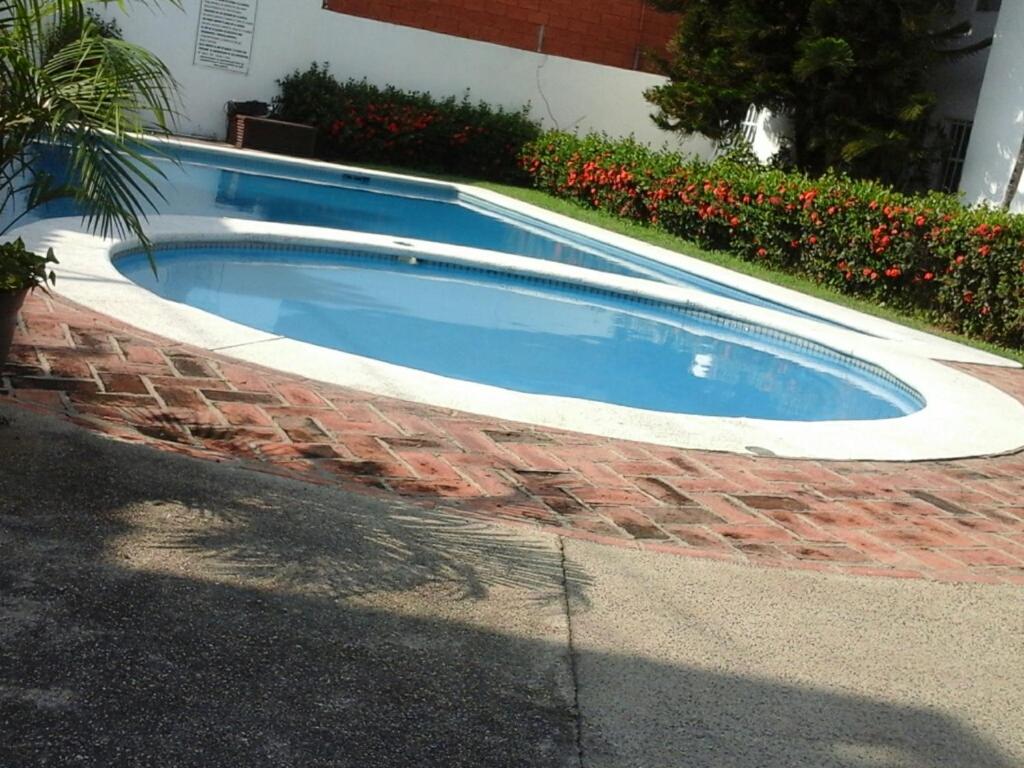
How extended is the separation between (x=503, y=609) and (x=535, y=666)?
1.19 ft

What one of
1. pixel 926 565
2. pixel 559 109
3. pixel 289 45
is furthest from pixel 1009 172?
pixel 926 565

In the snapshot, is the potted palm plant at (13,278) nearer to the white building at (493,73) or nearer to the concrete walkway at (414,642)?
the concrete walkway at (414,642)

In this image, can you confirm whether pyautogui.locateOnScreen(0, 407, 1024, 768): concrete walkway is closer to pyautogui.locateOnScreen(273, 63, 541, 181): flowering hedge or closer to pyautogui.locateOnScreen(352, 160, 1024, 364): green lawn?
pyautogui.locateOnScreen(352, 160, 1024, 364): green lawn

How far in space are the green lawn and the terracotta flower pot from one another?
8841 millimetres

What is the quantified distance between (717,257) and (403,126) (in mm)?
7269

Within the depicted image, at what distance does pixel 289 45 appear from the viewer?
1991 cm

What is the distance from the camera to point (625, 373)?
950cm

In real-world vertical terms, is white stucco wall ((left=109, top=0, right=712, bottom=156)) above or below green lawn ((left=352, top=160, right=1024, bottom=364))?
above

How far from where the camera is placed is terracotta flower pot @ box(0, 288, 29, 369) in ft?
14.6

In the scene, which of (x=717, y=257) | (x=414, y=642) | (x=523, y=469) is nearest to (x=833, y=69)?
(x=717, y=257)

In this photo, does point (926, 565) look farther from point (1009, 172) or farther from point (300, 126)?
point (300, 126)

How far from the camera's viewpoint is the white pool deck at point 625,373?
6195 mm

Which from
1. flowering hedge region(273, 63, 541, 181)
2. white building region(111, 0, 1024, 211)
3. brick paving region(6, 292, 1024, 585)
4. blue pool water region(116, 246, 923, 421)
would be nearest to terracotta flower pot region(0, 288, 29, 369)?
brick paving region(6, 292, 1024, 585)

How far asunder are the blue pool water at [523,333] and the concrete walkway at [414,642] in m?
4.40
